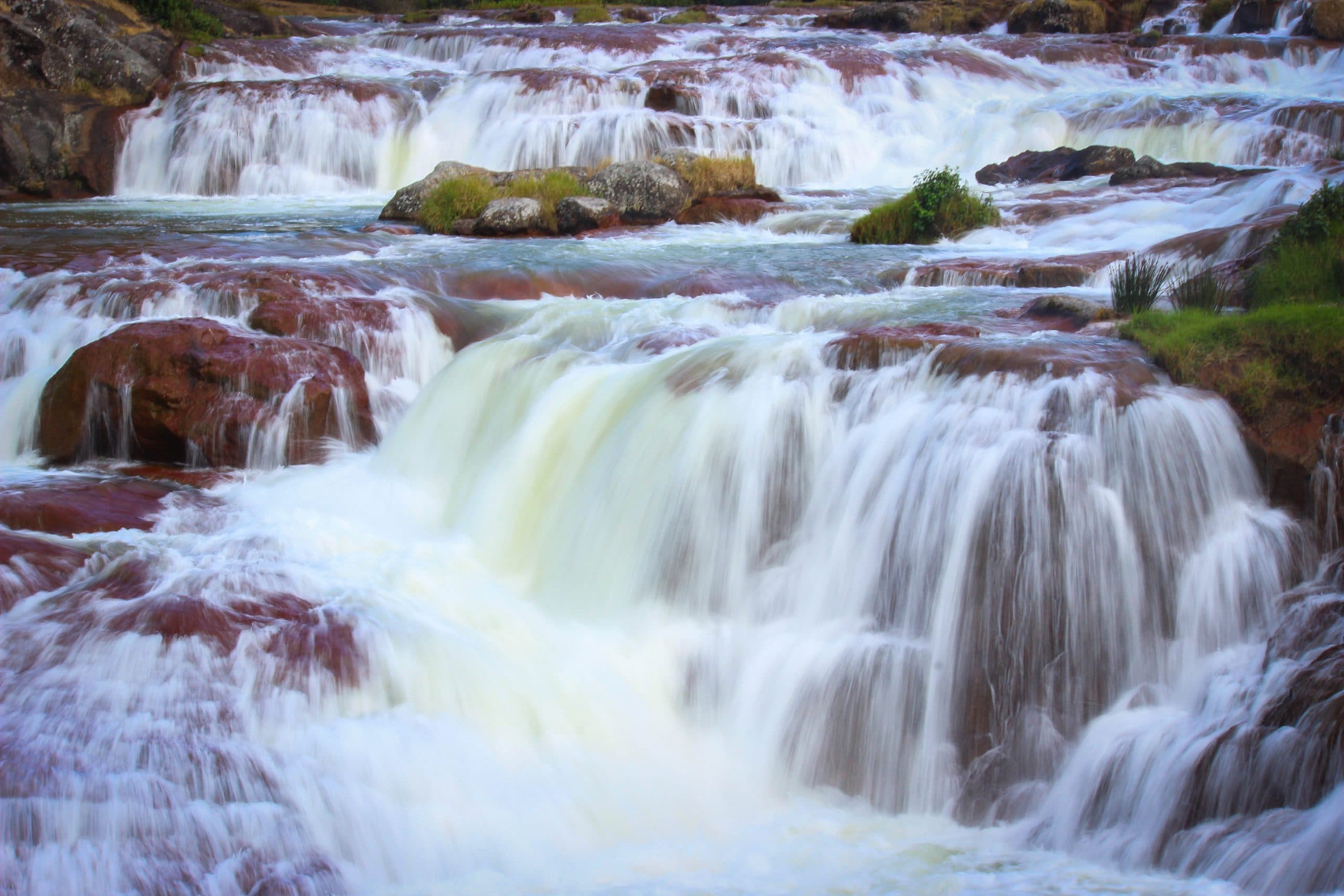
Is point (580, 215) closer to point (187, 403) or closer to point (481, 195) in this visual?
point (481, 195)

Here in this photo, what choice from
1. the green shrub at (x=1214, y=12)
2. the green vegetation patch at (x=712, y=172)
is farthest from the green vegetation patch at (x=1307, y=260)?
the green shrub at (x=1214, y=12)

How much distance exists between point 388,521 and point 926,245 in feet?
26.8

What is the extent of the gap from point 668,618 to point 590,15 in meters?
30.6

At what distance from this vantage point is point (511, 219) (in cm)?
1444

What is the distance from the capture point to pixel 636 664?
250 inches

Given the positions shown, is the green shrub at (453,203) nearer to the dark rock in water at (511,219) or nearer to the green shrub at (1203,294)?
the dark rock in water at (511,219)

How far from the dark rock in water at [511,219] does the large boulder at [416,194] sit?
1144mm

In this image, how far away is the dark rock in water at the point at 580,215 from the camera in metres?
14.6

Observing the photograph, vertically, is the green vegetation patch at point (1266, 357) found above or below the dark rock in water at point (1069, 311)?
below

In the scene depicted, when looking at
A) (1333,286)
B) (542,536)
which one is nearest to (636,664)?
(542,536)

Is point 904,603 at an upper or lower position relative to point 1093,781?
upper

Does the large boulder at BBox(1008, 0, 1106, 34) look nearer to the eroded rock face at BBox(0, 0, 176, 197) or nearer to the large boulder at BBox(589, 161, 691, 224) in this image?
the large boulder at BBox(589, 161, 691, 224)

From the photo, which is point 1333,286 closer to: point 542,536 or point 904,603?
point 904,603

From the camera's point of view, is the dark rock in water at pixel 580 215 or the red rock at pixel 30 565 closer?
the red rock at pixel 30 565
